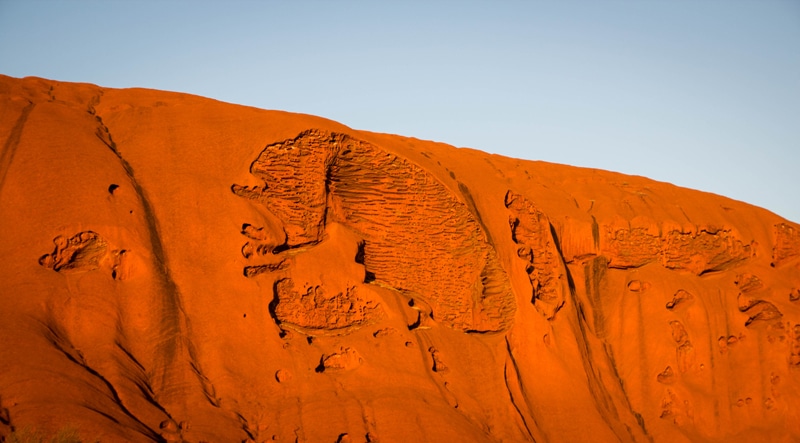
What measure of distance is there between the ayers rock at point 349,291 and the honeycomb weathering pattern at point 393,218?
0.17ft

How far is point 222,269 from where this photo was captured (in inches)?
687

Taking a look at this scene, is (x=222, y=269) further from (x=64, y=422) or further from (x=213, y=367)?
(x=64, y=422)

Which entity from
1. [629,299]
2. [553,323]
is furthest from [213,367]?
[629,299]

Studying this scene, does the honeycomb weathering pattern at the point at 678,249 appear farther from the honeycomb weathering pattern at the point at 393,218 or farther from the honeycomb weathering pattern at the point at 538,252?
the honeycomb weathering pattern at the point at 393,218

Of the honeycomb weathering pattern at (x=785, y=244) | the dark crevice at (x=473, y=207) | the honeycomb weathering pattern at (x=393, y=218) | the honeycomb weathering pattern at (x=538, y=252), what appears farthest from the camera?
the honeycomb weathering pattern at (x=785, y=244)

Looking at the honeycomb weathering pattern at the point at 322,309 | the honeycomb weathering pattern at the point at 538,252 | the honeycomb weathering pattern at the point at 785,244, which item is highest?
the honeycomb weathering pattern at the point at 785,244

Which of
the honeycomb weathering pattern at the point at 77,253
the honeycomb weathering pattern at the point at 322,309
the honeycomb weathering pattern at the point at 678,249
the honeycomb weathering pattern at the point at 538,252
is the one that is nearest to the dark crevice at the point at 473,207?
the honeycomb weathering pattern at the point at 538,252

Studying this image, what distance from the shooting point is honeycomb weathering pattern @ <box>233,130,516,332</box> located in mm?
19047

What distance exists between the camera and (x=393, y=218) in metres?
20.8

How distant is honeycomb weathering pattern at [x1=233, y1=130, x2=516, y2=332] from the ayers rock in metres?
0.05

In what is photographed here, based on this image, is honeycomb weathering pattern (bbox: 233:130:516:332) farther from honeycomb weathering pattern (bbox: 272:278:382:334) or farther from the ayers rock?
honeycomb weathering pattern (bbox: 272:278:382:334)

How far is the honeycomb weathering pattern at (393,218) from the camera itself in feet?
62.5

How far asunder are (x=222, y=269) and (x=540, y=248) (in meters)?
9.42

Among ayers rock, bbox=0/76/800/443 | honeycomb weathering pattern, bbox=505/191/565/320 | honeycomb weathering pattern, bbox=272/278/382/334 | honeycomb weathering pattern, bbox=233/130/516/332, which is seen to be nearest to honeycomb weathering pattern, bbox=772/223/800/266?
ayers rock, bbox=0/76/800/443
